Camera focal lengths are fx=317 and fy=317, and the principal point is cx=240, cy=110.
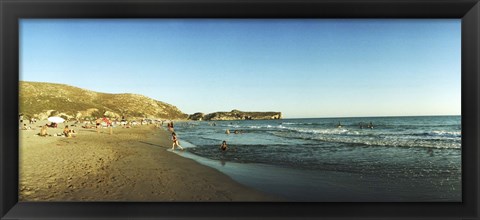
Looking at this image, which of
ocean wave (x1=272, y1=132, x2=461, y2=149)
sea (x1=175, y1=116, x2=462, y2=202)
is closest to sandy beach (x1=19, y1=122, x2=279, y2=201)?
sea (x1=175, y1=116, x2=462, y2=202)

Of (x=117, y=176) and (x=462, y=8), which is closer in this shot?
(x=462, y=8)

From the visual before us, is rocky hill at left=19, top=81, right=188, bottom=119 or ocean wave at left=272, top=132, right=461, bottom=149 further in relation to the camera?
ocean wave at left=272, top=132, right=461, bottom=149

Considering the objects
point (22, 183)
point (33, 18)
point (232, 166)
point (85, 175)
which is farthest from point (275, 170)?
point (33, 18)

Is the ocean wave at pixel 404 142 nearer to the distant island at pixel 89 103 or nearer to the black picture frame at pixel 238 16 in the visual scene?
the black picture frame at pixel 238 16

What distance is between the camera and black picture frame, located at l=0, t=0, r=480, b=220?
2721mm

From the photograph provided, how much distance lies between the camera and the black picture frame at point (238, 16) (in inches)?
107

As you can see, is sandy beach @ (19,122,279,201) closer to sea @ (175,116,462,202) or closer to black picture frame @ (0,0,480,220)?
black picture frame @ (0,0,480,220)

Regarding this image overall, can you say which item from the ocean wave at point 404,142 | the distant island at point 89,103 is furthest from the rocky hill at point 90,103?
the ocean wave at point 404,142

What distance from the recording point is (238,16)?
276 cm

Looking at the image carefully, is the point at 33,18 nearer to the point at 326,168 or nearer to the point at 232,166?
the point at 232,166

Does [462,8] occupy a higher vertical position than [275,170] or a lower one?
higher

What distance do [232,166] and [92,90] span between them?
2616mm

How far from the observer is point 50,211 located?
288cm

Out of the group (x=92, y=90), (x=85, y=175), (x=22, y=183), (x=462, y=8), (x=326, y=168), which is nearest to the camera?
(x=462, y=8)
